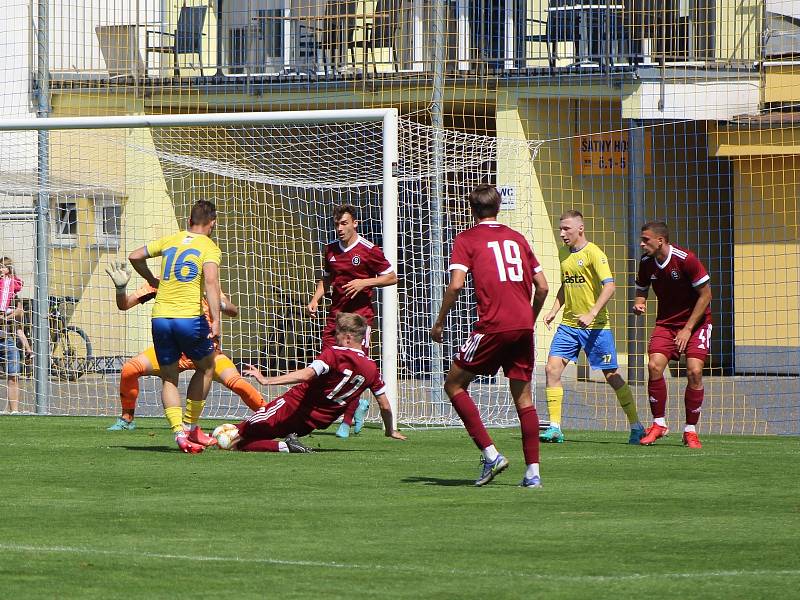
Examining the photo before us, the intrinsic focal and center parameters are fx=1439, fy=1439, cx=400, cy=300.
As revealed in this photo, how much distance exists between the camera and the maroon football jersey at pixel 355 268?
1313cm

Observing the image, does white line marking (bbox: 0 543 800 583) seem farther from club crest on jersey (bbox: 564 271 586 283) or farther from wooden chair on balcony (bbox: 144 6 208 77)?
wooden chair on balcony (bbox: 144 6 208 77)

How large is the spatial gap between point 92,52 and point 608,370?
1250cm

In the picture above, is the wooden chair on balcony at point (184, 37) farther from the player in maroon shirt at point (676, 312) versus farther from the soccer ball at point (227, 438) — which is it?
the soccer ball at point (227, 438)

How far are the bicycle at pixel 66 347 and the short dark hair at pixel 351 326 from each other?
22.7 ft

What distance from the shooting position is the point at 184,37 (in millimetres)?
23344

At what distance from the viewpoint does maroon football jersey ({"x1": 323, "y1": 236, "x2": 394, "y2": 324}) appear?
13133 mm

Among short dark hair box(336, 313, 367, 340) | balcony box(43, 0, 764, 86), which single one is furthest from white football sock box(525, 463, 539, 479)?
balcony box(43, 0, 764, 86)

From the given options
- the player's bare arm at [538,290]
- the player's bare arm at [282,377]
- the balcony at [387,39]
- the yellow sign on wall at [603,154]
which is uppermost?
the balcony at [387,39]

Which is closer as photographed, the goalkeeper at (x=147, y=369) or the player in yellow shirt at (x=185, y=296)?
the player in yellow shirt at (x=185, y=296)

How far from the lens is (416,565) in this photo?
6129 millimetres

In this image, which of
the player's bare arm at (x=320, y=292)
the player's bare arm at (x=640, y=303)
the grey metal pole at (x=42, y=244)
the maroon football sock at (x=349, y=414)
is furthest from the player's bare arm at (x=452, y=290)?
the grey metal pole at (x=42, y=244)

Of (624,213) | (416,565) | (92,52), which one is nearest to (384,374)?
(416,565)

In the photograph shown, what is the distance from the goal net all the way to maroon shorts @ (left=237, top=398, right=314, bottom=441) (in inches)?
99.0

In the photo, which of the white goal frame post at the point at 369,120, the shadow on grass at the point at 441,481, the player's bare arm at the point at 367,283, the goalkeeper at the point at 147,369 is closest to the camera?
the shadow on grass at the point at 441,481
